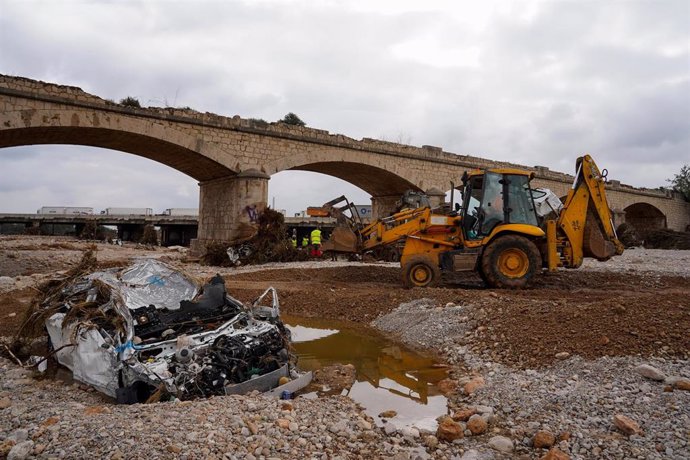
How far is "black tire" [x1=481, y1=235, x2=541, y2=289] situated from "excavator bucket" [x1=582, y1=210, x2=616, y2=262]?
56.5 inches

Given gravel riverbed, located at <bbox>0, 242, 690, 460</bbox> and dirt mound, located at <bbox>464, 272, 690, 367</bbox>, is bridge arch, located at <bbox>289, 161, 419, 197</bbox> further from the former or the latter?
gravel riverbed, located at <bbox>0, 242, 690, 460</bbox>

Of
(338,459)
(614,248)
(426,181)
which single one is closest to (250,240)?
(426,181)

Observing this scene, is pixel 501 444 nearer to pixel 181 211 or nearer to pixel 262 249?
pixel 262 249

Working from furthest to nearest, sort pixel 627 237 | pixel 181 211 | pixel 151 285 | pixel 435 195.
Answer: pixel 181 211 → pixel 627 237 → pixel 435 195 → pixel 151 285

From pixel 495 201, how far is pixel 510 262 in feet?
4.00

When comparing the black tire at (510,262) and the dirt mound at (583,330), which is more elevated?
the black tire at (510,262)

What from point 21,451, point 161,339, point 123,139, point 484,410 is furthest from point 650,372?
point 123,139

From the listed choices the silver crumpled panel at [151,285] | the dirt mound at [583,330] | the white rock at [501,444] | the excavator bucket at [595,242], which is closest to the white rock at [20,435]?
the silver crumpled panel at [151,285]

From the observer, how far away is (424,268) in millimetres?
9609

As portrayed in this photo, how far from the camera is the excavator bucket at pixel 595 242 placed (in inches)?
375

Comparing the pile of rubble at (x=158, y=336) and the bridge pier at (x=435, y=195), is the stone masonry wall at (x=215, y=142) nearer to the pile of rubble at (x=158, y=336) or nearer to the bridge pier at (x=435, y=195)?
the bridge pier at (x=435, y=195)

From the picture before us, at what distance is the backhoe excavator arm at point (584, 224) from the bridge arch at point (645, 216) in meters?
33.4

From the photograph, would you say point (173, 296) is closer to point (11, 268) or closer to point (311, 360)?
point (311, 360)

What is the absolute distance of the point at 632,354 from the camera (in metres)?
4.52
